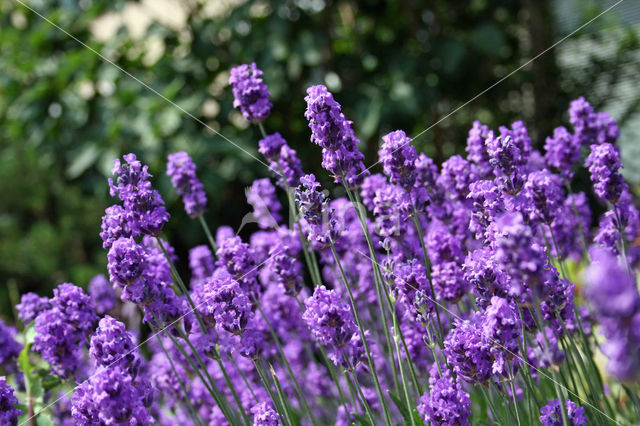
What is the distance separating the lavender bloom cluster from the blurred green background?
196 cm

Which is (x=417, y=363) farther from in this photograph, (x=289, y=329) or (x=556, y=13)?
(x=556, y=13)

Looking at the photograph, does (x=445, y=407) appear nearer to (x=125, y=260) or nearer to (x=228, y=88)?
(x=125, y=260)

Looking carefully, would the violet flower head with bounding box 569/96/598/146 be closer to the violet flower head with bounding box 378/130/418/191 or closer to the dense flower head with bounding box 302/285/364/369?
the violet flower head with bounding box 378/130/418/191

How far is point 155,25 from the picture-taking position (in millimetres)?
4402

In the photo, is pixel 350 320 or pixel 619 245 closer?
pixel 350 320

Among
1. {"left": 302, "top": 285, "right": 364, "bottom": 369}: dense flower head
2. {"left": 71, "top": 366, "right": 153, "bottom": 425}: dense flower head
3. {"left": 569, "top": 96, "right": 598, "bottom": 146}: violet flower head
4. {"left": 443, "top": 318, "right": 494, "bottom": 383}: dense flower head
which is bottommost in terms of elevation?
{"left": 443, "top": 318, "right": 494, "bottom": 383}: dense flower head

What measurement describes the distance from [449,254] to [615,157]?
41 cm

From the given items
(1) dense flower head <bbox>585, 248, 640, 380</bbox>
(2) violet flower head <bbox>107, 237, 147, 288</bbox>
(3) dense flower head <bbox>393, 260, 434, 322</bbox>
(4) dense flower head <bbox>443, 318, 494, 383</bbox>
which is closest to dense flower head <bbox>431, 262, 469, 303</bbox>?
(3) dense flower head <bbox>393, 260, 434, 322</bbox>

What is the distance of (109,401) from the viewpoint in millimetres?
987

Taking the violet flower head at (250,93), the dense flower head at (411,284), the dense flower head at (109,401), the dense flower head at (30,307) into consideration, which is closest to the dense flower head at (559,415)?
the dense flower head at (411,284)

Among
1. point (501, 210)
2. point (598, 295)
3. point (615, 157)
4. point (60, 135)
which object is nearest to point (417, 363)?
point (501, 210)

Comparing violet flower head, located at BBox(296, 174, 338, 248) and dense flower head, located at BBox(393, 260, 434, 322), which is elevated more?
violet flower head, located at BBox(296, 174, 338, 248)

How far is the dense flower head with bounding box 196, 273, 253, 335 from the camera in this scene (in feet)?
4.25

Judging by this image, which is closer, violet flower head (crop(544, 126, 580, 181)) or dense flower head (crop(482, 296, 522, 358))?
dense flower head (crop(482, 296, 522, 358))
